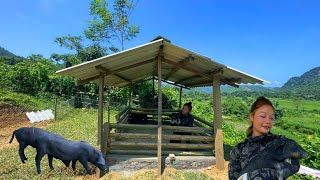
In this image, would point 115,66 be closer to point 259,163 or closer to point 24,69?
point 259,163

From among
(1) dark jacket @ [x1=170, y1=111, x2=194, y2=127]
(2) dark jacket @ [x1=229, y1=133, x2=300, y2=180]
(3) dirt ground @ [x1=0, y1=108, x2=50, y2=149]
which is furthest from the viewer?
(3) dirt ground @ [x1=0, y1=108, x2=50, y2=149]

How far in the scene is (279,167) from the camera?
1.85 m

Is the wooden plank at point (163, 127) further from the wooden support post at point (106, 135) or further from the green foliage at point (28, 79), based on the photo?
the green foliage at point (28, 79)

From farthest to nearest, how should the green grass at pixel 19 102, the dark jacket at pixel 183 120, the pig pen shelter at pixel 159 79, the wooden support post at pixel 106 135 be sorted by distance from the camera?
1. the green grass at pixel 19 102
2. the dark jacket at pixel 183 120
3. the wooden support post at pixel 106 135
4. the pig pen shelter at pixel 159 79

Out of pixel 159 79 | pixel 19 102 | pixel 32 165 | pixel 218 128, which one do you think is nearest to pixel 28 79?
pixel 19 102

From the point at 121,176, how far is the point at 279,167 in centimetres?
653

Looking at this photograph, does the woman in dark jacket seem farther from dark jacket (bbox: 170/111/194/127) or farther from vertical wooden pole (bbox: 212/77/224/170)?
dark jacket (bbox: 170/111/194/127)

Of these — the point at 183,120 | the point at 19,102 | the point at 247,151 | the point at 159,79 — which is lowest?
the point at 183,120

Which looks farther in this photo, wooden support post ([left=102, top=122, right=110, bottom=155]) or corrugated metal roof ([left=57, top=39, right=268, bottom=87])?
wooden support post ([left=102, top=122, right=110, bottom=155])

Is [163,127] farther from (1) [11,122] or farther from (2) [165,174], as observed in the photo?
(1) [11,122]

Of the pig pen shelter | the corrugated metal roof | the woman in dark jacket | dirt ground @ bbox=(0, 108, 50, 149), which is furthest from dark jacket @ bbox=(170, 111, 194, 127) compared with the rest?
dirt ground @ bbox=(0, 108, 50, 149)

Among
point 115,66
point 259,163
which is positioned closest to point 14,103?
point 115,66

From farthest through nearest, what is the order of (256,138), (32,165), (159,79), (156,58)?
1. (156,58)
2. (32,165)
3. (159,79)
4. (256,138)

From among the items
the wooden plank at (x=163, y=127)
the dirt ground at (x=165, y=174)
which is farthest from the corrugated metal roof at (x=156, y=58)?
the dirt ground at (x=165, y=174)
